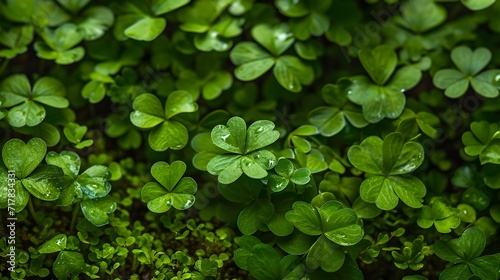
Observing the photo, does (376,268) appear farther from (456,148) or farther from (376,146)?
(456,148)

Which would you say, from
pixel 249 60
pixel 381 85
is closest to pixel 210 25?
pixel 249 60

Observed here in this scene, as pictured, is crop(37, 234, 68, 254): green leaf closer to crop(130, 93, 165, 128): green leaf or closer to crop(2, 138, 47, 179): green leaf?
crop(2, 138, 47, 179): green leaf

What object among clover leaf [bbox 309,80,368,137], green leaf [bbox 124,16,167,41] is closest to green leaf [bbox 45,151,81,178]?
green leaf [bbox 124,16,167,41]

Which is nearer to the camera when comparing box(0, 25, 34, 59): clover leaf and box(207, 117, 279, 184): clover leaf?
box(207, 117, 279, 184): clover leaf

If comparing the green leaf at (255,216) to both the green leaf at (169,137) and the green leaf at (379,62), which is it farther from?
the green leaf at (379,62)

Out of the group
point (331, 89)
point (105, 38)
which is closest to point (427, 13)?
point (331, 89)

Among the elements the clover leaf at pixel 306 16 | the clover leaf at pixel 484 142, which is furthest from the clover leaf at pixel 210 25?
the clover leaf at pixel 484 142
